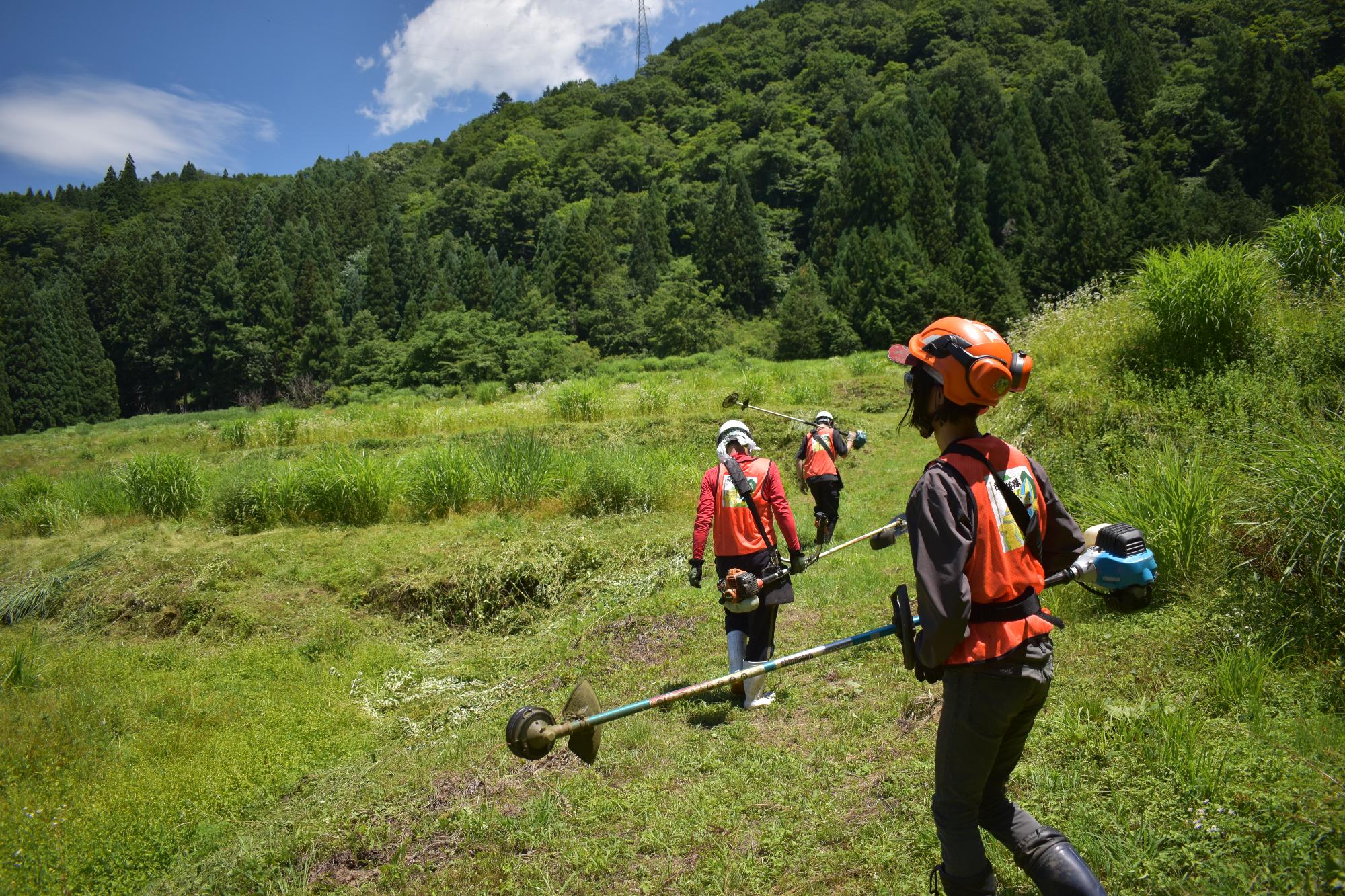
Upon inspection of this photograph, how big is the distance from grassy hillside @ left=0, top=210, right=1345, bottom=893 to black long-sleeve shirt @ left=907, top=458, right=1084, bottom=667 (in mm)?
1425

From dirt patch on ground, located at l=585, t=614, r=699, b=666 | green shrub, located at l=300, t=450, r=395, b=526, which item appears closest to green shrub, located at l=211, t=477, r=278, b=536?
green shrub, located at l=300, t=450, r=395, b=526

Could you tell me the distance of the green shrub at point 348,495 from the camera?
10.9 meters

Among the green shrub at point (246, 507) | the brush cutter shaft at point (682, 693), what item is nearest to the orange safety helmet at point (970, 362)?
the brush cutter shaft at point (682, 693)

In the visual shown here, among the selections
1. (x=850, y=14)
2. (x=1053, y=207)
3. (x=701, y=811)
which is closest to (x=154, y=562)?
(x=701, y=811)

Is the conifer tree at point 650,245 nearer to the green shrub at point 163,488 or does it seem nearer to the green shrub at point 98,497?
the green shrub at point 98,497

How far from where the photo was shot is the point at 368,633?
7965 millimetres

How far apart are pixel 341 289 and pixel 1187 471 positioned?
60916mm

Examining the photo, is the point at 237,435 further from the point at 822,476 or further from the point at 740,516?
the point at 740,516

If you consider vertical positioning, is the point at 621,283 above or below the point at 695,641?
above

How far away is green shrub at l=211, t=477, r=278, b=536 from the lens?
10.9m

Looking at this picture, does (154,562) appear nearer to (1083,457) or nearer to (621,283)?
(1083,457)

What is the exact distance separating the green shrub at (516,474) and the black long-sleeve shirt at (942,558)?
29.7 ft

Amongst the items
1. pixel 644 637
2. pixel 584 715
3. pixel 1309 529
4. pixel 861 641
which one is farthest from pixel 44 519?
pixel 1309 529

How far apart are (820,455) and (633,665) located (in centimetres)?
302
